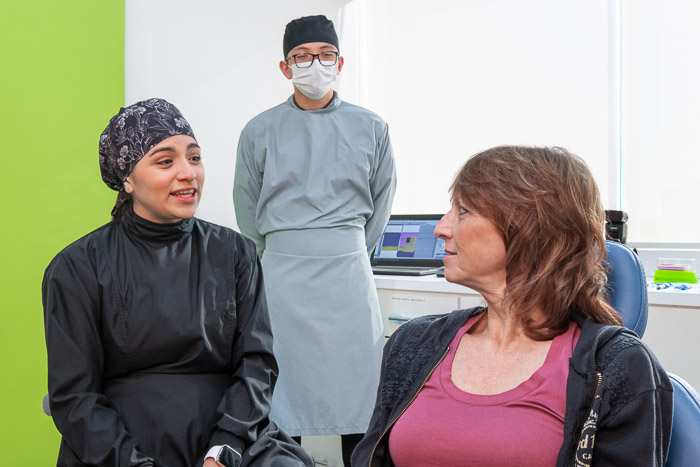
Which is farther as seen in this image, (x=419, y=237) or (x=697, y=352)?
(x=419, y=237)

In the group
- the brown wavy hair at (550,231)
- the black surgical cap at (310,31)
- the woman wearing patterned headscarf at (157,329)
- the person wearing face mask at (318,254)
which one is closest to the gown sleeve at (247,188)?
the person wearing face mask at (318,254)

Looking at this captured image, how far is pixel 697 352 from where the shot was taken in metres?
1.96

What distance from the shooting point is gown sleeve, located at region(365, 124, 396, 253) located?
7.82 ft

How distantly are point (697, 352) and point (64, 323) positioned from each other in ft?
5.75

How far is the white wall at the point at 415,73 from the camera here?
2840 mm

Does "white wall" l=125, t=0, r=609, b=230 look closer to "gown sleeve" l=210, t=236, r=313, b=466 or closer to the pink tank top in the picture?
"gown sleeve" l=210, t=236, r=313, b=466

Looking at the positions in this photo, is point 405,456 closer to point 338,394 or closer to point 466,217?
point 466,217

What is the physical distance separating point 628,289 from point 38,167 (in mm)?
2005

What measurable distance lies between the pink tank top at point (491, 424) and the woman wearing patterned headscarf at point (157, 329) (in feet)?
1.54

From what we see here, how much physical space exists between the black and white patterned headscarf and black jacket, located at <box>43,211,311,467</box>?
13 centimetres

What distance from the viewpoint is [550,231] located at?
3.81ft

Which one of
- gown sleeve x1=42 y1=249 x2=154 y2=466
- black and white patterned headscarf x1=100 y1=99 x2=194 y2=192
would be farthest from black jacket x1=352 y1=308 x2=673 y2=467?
black and white patterned headscarf x1=100 y1=99 x2=194 y2=192

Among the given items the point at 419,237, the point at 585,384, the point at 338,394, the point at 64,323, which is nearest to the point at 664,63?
the point at 419,237

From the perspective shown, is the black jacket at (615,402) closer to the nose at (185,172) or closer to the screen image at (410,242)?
the nose at (185,172)
